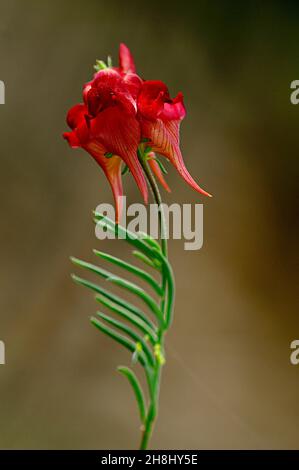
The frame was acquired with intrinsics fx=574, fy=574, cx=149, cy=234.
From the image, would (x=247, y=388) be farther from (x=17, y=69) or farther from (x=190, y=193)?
(x=17, y=69)


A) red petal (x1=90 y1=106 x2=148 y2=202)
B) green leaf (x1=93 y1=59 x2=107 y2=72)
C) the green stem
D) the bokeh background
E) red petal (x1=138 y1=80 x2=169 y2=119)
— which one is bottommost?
the green stem

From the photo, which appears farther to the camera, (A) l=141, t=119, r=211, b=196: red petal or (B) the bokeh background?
(B) the bokeh background

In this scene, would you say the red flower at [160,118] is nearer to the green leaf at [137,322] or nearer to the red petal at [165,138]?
the red petal at [165,138]

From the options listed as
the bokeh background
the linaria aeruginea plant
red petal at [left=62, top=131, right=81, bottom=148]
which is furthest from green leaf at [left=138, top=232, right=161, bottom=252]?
the bokeh background

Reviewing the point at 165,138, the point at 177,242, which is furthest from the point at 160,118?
the point at 177,242

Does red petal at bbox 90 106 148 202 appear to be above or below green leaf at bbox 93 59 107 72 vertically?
below

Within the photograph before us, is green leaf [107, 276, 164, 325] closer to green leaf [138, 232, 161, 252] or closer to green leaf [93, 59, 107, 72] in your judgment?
green leaf [138, 232, 161, 252]
